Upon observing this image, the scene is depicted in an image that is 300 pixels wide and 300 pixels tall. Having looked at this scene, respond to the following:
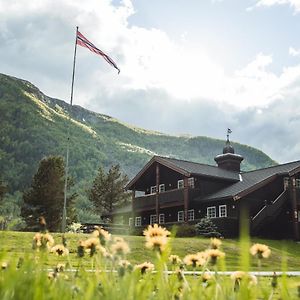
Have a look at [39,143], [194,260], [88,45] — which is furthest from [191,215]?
[39,143]

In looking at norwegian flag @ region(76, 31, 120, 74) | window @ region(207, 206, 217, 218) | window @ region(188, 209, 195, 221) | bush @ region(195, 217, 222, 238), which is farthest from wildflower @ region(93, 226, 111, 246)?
window @ region(188, 209, 195, 221)

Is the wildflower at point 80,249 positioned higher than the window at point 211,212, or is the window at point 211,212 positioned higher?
the window at point 211,212

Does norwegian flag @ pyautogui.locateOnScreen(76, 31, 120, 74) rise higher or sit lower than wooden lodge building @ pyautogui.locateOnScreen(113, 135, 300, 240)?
higher

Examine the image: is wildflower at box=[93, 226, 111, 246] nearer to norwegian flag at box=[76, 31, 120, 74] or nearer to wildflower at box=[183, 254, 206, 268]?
wildflower at box=[183, 254, 206, 268]

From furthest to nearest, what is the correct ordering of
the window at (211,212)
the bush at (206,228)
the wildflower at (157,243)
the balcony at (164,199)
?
the balcony at (164,199) < the window at (211,212) < the bush at (206,228) < the wildflower at (157,243)

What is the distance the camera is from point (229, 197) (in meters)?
32.5

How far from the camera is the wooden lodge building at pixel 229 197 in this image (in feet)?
108

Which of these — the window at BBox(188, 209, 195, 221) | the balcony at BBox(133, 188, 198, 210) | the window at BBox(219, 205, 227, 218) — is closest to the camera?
the window at BBox(219, 205, 227, 218)

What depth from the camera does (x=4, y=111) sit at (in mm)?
142875

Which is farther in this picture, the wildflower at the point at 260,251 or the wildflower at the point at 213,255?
the wildflower at the point at 213,255

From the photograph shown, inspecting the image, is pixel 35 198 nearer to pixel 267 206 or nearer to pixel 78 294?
pixel 267 206

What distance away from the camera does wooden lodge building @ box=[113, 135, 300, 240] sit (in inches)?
1294

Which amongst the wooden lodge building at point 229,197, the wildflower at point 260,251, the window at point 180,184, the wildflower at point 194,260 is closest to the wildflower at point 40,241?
the wildflower at point 194,260

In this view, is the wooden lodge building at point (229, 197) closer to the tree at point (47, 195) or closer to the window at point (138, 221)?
the window at point (138, 221)
